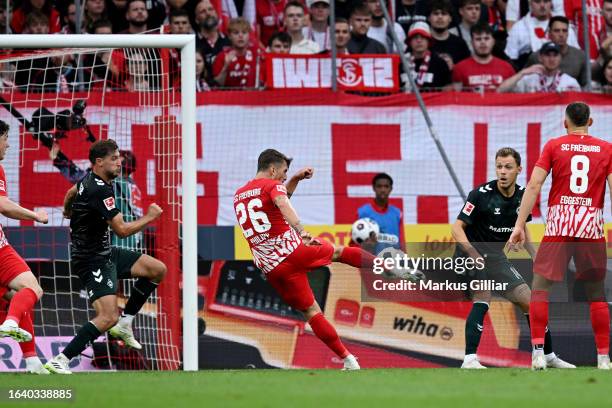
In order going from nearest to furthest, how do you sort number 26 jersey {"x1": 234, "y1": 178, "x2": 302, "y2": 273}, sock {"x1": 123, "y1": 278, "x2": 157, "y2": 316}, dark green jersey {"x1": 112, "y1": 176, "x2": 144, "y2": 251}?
number 26 jersey {"x1": 234, "y1": 178, "x2": 302, "y2": 273}
sock {"x1": 123, "y1": 278, "x2": 157, "y2": 316}
dark green jersey {"x1": 112, "y1": 176, "x2": 144, "y2": 251}

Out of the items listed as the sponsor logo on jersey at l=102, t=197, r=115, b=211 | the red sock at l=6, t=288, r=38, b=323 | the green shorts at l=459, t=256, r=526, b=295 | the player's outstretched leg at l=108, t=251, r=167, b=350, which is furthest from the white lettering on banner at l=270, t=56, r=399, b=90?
the red sock at l=6, t=288, r=38, b=323

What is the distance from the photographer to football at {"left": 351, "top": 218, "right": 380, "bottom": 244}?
14.6 m

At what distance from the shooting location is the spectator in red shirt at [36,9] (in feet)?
53.7

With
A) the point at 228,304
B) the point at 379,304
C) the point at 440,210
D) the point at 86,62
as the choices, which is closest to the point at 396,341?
the point at 379,304

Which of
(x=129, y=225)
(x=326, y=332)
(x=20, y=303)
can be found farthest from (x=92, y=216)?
(x=326, y=332)

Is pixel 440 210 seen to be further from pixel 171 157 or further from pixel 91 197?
pixel 91 197

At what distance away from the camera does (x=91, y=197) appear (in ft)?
34.7

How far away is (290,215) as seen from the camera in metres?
10.0

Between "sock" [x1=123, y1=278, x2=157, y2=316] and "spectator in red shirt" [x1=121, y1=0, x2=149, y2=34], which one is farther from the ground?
"spectator in red shirt" [x1=121, y1=0, x2=149, y2=34]

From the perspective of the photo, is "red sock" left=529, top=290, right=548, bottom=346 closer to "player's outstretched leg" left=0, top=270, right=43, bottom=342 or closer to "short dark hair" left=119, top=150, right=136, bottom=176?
"player's outstretched leg" left=0, top=270, right=43, bottom=342

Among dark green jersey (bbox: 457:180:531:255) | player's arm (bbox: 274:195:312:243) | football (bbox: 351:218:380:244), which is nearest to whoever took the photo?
player's arm (bbox: 274:195:312:243)

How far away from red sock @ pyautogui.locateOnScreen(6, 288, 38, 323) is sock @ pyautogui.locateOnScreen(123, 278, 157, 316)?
5.21 ft

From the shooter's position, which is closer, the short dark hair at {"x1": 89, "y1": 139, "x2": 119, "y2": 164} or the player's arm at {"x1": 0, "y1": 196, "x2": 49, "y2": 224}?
the player's arm at {"x1": 0, "y1": 196, "x2": 49, "y2": 224}

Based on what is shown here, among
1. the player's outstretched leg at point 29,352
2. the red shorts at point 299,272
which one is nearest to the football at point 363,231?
the red shorts at point 299,272
